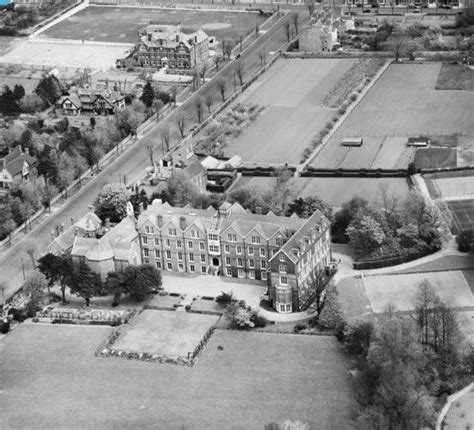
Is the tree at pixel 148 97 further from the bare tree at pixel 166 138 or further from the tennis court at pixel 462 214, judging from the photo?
the tennis court at pixel 462 214

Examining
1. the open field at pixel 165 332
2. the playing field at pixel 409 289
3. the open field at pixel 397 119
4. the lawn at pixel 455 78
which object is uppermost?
the open field at pixel 165 332

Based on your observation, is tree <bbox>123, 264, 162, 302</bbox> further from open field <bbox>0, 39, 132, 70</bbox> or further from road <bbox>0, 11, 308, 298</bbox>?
open field <bbox>0, 39, 132, 70</bbox>

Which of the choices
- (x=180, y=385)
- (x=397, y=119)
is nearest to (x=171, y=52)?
(x=397, y=119)

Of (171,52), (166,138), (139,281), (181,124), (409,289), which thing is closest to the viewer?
(409,289)

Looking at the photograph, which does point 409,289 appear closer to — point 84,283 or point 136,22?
point 84,283

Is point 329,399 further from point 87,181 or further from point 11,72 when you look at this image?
point 11,72

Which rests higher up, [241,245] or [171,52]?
[241,245]

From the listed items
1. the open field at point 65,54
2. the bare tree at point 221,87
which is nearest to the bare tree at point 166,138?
the bare tree at point 221,87
